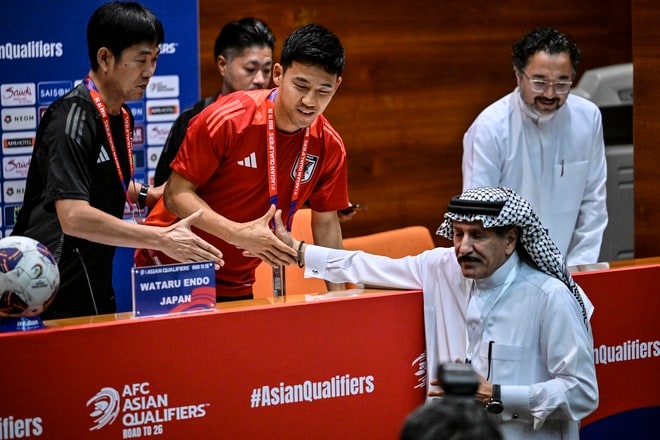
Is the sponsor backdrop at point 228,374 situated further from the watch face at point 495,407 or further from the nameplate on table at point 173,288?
the watch face at point 495,407

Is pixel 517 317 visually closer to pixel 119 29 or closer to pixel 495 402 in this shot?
pixel 495 402

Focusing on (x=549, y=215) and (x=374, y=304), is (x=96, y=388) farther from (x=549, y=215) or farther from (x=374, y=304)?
(x=549, y=215)

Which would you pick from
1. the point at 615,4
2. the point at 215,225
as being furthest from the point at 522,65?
the point at 615,4

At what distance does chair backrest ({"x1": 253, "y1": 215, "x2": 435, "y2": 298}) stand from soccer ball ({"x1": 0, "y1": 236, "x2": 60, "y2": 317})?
89.9 inches

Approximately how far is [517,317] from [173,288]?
1064 millimetres

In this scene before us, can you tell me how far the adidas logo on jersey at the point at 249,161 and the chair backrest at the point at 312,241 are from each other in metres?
1.45

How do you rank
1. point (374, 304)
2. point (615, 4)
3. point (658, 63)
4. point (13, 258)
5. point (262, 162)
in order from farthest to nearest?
1. point (615, 4)
2. point (658, 63)
3. point (262, 162)
4. point (374, 304)
5. point (13, 258)

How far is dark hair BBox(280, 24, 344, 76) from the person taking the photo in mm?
4004

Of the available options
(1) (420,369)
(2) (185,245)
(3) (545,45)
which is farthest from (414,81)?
(2) (185,245)

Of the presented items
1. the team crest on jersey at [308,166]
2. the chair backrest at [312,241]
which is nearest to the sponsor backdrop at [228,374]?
the team crest on jersey at [308,166]

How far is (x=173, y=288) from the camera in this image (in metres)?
→ 3.48

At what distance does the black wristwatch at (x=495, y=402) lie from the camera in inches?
137

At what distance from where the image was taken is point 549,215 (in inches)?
203

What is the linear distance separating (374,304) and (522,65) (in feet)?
5.66
